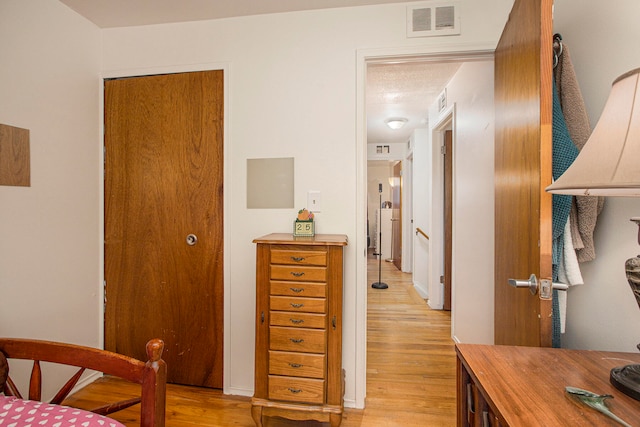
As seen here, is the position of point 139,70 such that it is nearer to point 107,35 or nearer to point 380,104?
point 107,35

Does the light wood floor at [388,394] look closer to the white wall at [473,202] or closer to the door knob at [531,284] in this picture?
the white wall at [473,202]

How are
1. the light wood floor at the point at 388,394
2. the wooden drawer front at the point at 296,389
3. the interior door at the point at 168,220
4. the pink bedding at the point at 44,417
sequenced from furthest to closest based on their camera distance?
the interior door at the point at 168,220 < the light wood floor at the point at 388,394 < the wooden drawer front at the point at 296,389 < the pink bedding at the point at 44,417

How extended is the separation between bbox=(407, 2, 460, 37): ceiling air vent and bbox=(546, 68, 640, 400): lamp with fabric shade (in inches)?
55.6

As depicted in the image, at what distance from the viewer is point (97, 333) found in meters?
2.20

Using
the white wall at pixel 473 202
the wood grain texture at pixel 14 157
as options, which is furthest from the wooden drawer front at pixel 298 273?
the wood grain texture at pixel 14 157

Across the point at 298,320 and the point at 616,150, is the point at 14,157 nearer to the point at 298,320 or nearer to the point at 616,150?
the point at 298,320

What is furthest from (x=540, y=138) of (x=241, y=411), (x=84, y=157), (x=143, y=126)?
(x=84, y=157)

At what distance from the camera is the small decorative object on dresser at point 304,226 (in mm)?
1830

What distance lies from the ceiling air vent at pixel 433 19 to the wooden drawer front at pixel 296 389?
208cm

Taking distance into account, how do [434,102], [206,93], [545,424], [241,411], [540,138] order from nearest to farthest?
[545,424]
[540,138]
[241,411]
[206,93]
[434,102]

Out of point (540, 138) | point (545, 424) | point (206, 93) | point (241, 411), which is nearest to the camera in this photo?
point (545, 424)

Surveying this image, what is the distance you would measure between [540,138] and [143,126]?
2.32 metres

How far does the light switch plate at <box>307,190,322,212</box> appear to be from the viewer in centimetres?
196

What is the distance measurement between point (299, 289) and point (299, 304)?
8cm
